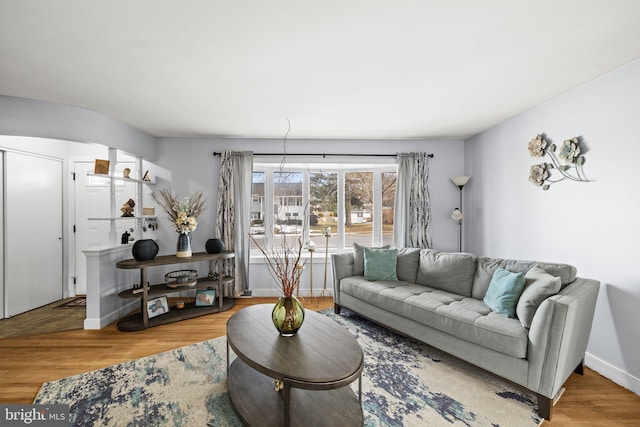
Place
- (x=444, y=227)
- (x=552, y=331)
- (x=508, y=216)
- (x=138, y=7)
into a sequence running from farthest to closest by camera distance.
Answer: (x=444, y=227)
(x=508, y=216)
(x=552, y=331)
(x=138, y=7)

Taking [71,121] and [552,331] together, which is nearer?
[552,331]

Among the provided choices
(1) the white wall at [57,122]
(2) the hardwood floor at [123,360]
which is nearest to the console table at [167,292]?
(2) the hardwood floor at [123,360]

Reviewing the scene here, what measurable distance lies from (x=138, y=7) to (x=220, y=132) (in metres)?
2.48

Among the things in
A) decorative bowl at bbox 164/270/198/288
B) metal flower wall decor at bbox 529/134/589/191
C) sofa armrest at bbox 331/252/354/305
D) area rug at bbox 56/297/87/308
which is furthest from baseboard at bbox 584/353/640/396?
area rug at bbox 56/297/87/308

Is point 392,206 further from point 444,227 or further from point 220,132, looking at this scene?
point 220,132

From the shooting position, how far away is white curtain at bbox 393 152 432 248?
4227 millimetres

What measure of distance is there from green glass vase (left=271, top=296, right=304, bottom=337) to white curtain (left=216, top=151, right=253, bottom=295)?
2371 mm

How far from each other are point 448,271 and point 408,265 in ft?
1.64

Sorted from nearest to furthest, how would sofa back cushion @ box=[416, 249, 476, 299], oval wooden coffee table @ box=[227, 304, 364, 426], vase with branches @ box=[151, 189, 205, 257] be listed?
oval wooden coffee table @ box=[227, 304, 364, 426] < sofa back cushion @ box=[416, 249, 476, 299] < vase with branches @ box=[151, 189, 205, 257]

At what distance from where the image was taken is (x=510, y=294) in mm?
2256

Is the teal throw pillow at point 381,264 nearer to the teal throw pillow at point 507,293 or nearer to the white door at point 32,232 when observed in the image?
the teal throw pillow at point 507,293

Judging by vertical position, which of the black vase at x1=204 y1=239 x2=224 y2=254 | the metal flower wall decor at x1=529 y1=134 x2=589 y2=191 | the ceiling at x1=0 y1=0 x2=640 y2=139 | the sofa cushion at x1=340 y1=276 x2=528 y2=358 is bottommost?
the sofa cushion at x1=340 y1=276 x2=528 y2=358

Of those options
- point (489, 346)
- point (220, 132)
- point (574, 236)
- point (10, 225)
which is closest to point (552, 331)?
point (489, 346)

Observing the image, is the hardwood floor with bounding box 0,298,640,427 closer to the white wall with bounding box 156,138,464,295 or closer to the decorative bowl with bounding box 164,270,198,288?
the decorative bowl with bounding box 164,270,198,288
